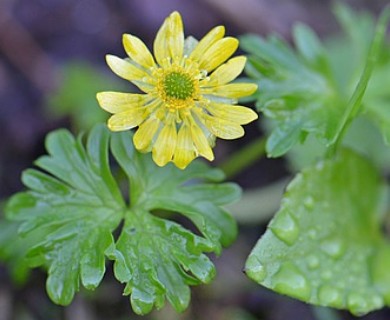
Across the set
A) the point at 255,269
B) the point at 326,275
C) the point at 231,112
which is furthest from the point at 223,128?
the point at 326,275

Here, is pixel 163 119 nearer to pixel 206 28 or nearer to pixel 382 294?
pixel 382 294

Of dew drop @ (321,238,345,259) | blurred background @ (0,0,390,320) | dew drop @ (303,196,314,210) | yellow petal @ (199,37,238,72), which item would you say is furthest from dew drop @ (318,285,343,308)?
yellow petal @ (199,37,238,72)

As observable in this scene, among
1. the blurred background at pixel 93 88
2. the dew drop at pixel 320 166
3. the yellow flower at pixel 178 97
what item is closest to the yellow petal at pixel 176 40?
the yellow flower at pixel 178 97

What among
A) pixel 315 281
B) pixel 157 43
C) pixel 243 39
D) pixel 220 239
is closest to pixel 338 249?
pixel 315 281

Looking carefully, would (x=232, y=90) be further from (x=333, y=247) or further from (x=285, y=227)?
(x=333, y=247)

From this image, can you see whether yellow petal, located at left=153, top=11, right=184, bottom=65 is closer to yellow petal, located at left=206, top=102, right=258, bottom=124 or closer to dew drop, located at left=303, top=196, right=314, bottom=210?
yellow petal, located at left=206, top=102, right=258, bottom=124
